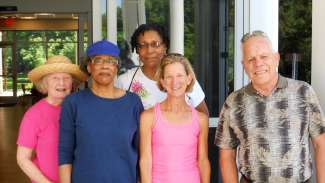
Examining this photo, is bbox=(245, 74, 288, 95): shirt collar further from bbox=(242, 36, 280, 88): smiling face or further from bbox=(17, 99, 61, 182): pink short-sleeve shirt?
bbox=(17, 99, 61, 182): pink short-sleeve shirt

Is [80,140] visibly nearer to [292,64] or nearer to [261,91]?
[261,91]

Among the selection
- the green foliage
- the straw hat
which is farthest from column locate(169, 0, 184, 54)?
the straw hat

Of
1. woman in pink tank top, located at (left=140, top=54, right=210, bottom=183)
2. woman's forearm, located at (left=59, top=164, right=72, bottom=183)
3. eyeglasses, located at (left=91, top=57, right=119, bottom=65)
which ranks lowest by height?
woman's forearm, located at (left=59, top=164, right=72, bottom=183)

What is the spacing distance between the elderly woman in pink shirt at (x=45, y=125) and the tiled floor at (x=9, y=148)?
4058 mm

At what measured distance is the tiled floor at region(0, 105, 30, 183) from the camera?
6.51 m

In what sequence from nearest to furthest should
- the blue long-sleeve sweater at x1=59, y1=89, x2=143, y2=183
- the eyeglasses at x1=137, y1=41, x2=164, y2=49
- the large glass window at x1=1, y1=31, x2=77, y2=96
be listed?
the blue long-sleeve sweater at x1=59, y1=89, x2=143, y2=183
the eyeglasses at x1=137, y1=41, x2=164, y2=49
the large glass window at x1=1, y1=31, x2=77, y2=96

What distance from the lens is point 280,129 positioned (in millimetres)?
2072

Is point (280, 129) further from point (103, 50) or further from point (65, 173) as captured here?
point (65, 173)

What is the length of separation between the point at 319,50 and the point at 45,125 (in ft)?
4.77

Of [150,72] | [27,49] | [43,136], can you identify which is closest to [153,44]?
[150,72]

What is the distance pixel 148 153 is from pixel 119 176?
0.59ft

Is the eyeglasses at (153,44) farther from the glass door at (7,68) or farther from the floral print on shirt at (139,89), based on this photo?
the glass door at (7,68)

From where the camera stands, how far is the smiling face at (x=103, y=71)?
7.77 ft

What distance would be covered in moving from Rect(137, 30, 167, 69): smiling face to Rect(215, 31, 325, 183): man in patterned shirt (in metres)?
0.69
